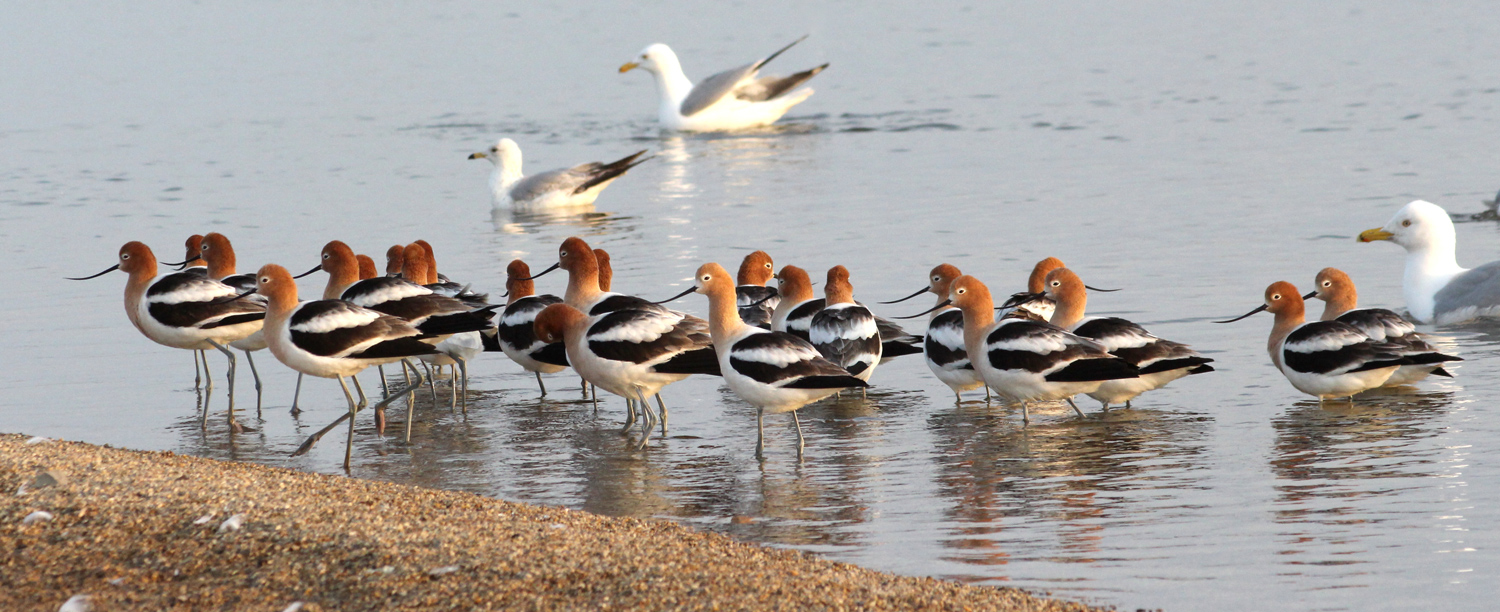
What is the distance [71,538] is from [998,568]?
3729 mm

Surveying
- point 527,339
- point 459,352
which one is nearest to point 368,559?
point 527,339

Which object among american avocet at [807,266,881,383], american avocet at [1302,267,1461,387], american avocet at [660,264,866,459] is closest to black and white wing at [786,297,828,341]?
american avocet at [807,266,881,383]

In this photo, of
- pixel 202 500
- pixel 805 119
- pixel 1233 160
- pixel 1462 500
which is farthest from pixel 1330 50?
pixel 202 500

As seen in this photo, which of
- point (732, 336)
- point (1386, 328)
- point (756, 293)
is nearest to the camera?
point (732, 336)

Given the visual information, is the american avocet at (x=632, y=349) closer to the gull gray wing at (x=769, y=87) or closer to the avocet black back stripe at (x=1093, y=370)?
the avocet black back stripe at (x=1093, y=370)

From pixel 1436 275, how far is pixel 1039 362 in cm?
524

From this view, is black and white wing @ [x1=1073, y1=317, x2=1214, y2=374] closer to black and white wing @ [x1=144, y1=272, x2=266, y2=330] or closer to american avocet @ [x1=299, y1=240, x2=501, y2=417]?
american avocet @ [x1=299, y1=240, x2=501, y2=417]

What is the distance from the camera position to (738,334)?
955 cm

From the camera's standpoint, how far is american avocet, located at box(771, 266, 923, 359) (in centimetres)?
1148

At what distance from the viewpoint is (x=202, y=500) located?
6.94 metres

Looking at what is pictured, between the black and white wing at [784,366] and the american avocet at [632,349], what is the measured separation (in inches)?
16.8

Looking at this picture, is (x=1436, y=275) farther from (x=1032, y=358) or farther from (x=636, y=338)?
(x=636, y=338)

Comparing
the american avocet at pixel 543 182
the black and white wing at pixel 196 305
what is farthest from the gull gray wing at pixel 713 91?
the black and white wing at pixel 196 305

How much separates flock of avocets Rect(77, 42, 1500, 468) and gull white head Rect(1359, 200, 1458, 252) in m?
0.61
